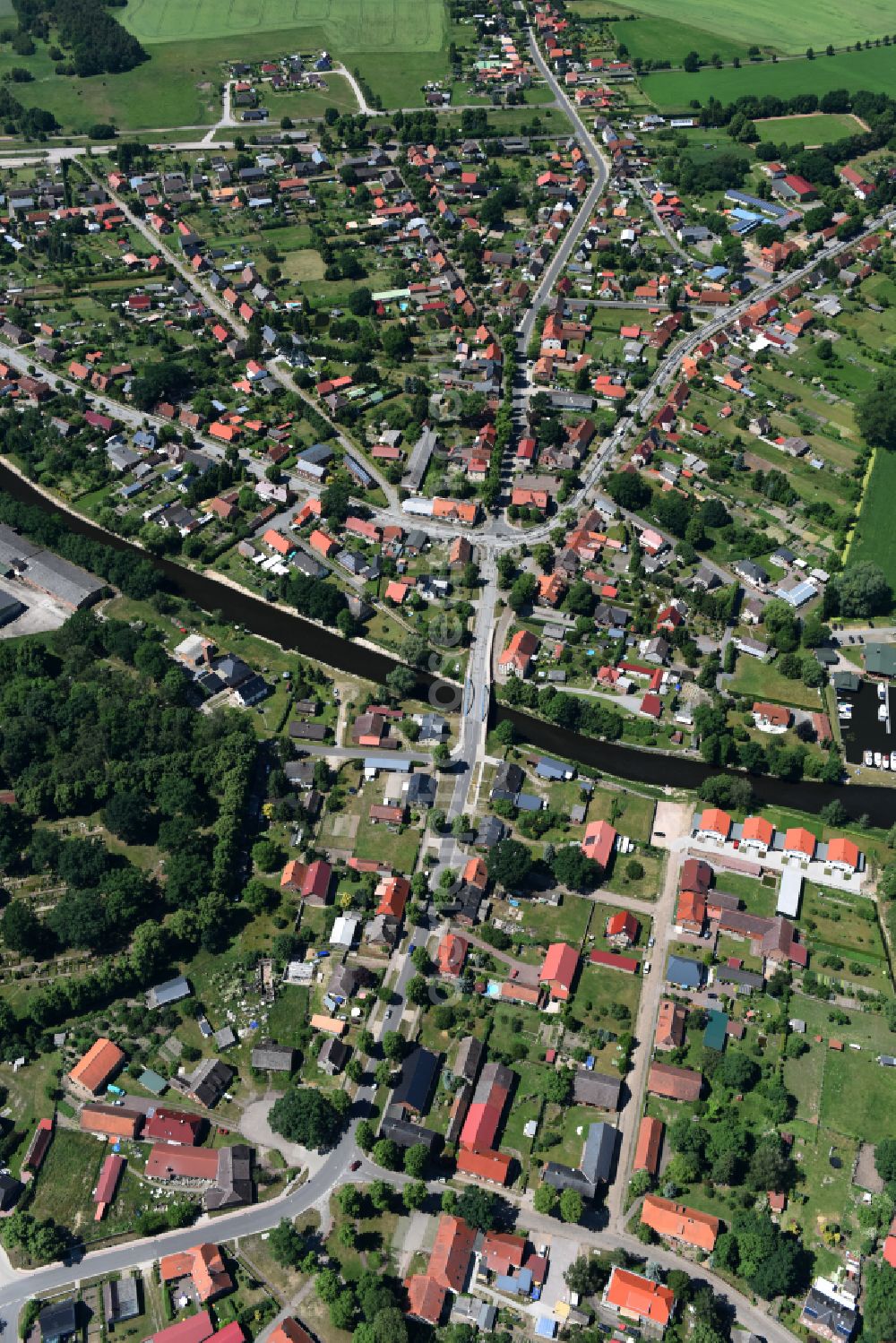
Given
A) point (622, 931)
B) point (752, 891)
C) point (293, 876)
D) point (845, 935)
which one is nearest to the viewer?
point (622, 931)

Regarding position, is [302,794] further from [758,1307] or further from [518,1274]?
[758,1307]

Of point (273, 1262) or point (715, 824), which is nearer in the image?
point (273, 1262)

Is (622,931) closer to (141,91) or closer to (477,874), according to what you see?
(477,874)

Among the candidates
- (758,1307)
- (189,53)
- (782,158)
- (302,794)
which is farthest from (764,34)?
(758,1307)

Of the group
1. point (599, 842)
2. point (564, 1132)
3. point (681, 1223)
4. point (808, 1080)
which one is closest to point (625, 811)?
point (599, 842)

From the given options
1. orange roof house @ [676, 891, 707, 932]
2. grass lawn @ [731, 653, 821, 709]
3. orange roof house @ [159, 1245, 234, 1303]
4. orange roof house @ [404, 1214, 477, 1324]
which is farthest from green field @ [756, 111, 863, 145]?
orange roof house @ [159, 1245, 234, 1303]

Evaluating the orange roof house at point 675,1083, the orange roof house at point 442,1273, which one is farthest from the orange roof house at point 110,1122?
the orange roof house at point 675,1083

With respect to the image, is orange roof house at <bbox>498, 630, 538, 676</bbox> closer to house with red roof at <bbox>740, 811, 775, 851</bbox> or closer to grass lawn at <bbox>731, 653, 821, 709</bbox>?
grass lawn at <bbox>731, 653, 821, 709</bbox>

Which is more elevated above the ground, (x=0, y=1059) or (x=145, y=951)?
(x=145, y=951)
